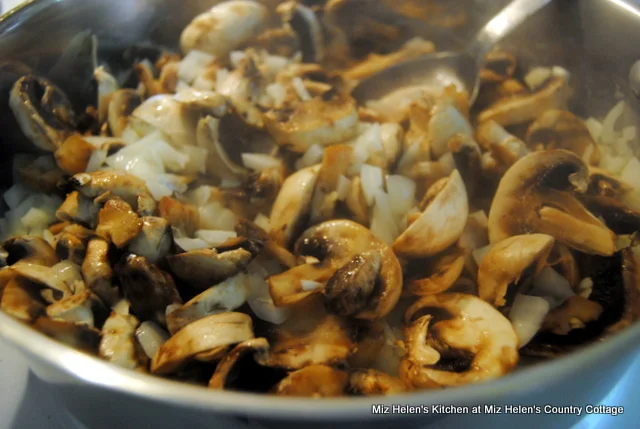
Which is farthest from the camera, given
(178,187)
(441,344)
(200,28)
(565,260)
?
(200,28)

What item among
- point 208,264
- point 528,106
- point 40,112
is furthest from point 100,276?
point 528,106

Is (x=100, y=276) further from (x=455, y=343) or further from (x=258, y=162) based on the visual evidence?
(x=455, y=343)

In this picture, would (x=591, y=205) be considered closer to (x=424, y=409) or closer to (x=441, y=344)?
(x=441, y=344)

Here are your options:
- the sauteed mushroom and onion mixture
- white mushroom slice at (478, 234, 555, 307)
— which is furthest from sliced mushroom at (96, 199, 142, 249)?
white mushroom slice at (478, 234, 555, 307)

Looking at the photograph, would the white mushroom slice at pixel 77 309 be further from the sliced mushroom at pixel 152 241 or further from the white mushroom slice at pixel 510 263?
the white mushroom slice at pixel 510 263

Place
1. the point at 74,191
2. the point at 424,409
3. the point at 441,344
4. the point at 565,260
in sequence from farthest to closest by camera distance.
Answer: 1. the point at 74,191
2. the point at 565,260
3. the point at 441,344
4. the point at 424,409

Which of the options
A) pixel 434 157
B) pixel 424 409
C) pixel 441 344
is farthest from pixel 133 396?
pixel 434 157
